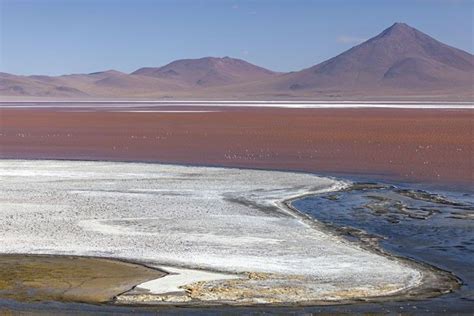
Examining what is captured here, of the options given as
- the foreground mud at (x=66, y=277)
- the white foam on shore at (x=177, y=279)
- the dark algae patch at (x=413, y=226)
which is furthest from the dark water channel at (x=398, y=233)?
the white foam on shore at (x=177, y=279)

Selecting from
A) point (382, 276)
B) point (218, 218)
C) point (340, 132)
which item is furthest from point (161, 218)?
point (340, 132)

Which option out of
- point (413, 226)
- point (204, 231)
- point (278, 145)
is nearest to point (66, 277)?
point (204, 231)

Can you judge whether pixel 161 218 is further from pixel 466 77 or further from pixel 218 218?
pixel 466 77

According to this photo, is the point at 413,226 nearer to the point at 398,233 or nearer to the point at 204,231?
the point at 398,233

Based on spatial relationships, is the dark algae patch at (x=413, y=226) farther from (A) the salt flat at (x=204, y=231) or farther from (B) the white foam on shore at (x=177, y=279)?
(B) the white foam on shore at (x=177, y=279)

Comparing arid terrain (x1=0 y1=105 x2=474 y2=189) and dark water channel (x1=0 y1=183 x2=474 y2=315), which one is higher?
arid terrain (x1=0 y1=105 x2=474 y2=189)

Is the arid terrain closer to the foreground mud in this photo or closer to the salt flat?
the salt flat

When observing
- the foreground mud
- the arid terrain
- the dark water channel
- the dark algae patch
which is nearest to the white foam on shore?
the foreground mud
